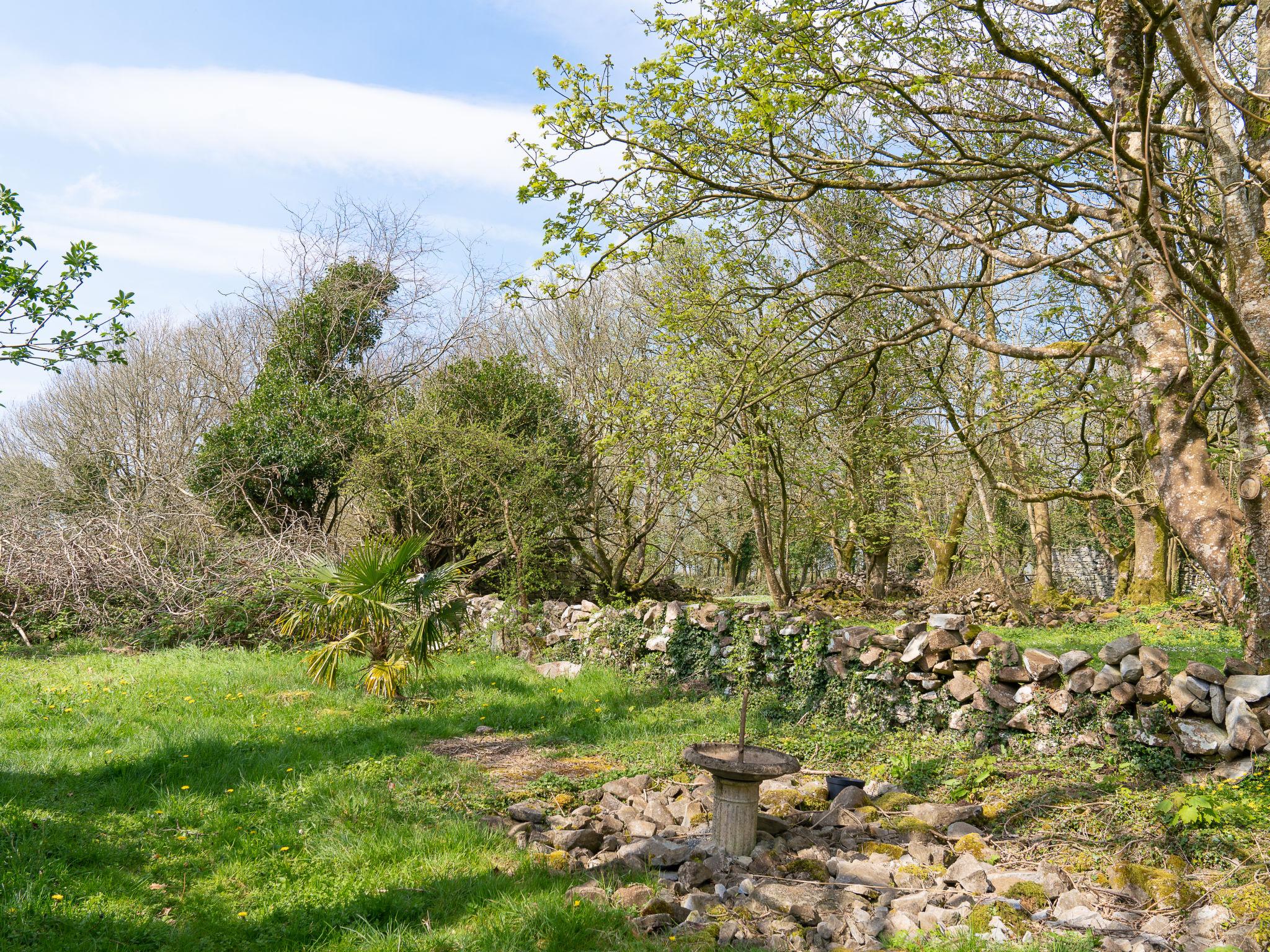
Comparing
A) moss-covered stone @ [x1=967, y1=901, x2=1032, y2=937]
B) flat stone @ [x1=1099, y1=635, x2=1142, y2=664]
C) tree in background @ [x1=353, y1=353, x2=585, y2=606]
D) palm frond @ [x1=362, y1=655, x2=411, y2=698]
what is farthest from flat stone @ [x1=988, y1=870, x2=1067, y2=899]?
tree in background @ [x1=353, y1=353, x2=585, y2=606]

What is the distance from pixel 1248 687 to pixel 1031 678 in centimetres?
147

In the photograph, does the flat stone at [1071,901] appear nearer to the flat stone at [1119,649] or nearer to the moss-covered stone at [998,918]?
the moss-covered stone at [998,918]

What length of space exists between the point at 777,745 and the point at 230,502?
11160mm

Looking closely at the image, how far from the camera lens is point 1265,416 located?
5301mm

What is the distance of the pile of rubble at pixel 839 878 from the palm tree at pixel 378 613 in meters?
2.93

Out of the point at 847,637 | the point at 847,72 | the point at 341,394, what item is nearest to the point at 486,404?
the point at 341,394

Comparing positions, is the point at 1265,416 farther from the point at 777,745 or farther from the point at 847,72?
the point at 777,745

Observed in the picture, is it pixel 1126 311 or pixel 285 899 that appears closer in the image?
pixel 285 899

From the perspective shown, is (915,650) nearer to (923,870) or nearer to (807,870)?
(923,870)

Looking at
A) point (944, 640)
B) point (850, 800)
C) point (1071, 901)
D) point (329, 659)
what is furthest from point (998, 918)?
point (329, 659)

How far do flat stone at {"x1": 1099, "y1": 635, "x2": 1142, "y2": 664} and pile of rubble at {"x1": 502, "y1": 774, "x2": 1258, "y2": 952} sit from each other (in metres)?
1.78

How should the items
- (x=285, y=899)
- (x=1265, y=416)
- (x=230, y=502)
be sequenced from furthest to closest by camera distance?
(x=230, y=502) < (x=1265, y=416) < (x=285, y=899)

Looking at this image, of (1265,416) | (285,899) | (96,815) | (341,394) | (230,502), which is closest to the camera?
(285,899)

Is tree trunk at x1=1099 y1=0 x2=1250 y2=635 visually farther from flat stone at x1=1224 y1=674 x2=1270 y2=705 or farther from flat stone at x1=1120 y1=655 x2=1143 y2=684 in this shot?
flat stone at x1=1120 y1=655 x2=1143 y2=684
